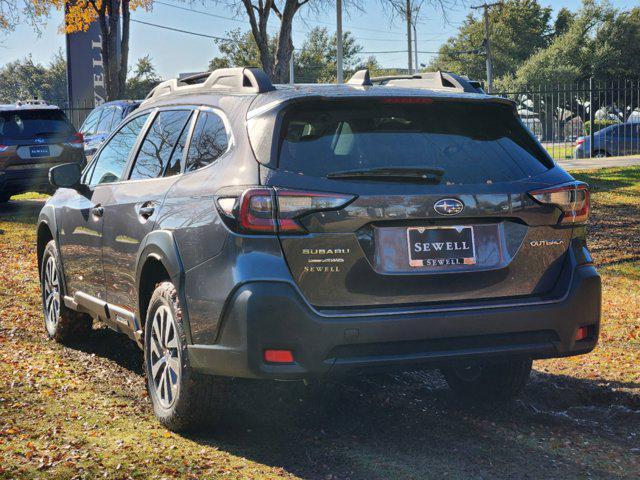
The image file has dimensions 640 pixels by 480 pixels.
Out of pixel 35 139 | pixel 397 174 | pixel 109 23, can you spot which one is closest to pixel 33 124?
pixel 35 139

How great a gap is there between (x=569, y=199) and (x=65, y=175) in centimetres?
336

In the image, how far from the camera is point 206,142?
485cm

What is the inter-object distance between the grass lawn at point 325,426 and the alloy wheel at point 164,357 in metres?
0.20

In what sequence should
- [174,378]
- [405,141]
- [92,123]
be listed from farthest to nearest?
[92,123] → [174,378] → [405,141]

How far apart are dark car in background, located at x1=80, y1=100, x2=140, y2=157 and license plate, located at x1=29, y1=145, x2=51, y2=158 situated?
6.45 feet

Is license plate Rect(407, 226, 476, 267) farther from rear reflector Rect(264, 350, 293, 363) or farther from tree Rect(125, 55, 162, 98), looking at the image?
tree Rect(125, 55, 162, 98)

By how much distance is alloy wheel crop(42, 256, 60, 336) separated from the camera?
7081 millimetres

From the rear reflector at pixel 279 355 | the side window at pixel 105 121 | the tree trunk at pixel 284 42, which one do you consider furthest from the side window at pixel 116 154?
the tree trunk at pixel 284 42

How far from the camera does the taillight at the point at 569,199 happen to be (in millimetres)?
4480

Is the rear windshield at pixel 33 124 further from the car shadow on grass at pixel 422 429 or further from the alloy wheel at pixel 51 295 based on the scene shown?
the car shadow on grass at pixel 422 429

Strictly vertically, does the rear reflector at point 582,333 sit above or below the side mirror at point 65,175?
below

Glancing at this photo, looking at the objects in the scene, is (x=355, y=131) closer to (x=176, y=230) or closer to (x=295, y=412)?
(x=176, y=230)

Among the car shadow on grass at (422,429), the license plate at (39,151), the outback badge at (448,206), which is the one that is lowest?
the car shadow on grass at (422,429)

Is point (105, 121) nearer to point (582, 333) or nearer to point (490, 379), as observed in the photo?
point (490, 379)
